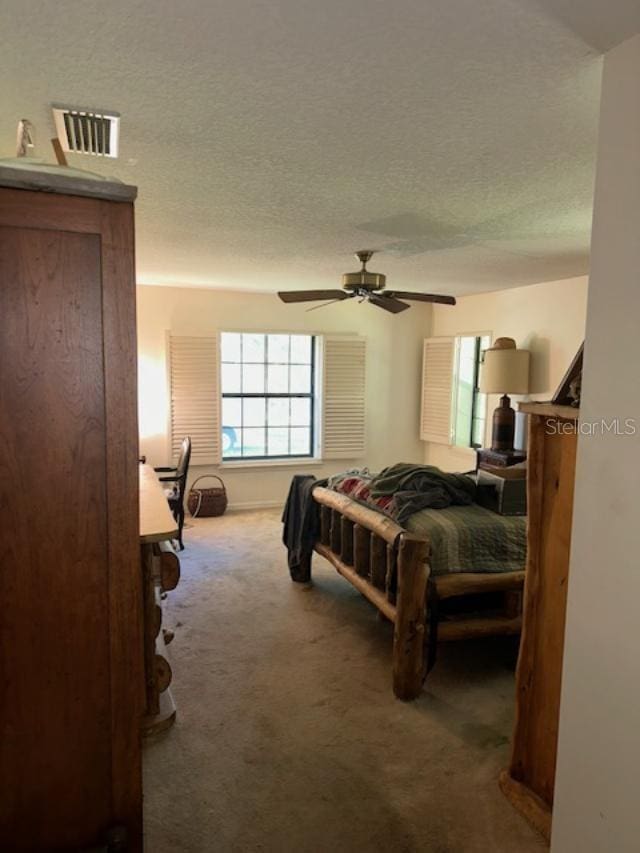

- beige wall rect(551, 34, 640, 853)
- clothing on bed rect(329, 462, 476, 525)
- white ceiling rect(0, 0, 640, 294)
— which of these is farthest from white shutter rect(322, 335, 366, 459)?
beige wall rect(551, 34, 640, 853)

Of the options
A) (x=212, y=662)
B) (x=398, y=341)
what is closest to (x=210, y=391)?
(x=398, y=341)

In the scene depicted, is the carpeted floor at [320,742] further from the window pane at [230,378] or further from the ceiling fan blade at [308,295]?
the window pane at [230,378]

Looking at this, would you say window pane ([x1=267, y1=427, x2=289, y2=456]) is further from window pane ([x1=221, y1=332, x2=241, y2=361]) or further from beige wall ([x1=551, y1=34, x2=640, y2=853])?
beige wall ([x1=551, y1=34, x2=640, y2=853])

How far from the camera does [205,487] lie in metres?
6.25

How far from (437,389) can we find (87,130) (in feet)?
16.9

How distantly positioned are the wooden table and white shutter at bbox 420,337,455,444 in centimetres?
434

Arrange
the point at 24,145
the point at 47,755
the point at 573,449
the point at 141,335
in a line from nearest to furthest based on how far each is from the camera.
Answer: the point at 47,755 < the point at 24,145 < the point at 573,449 < the point at 141,335

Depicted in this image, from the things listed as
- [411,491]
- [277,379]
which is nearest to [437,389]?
[277,379]

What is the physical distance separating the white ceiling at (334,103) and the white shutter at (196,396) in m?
2.69

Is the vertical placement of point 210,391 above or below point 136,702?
above

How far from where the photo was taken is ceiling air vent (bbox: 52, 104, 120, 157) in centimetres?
188

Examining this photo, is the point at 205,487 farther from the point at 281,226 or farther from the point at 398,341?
the point at 281,226

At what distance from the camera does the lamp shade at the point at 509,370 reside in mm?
5117

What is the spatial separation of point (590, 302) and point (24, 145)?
4.79 ft
